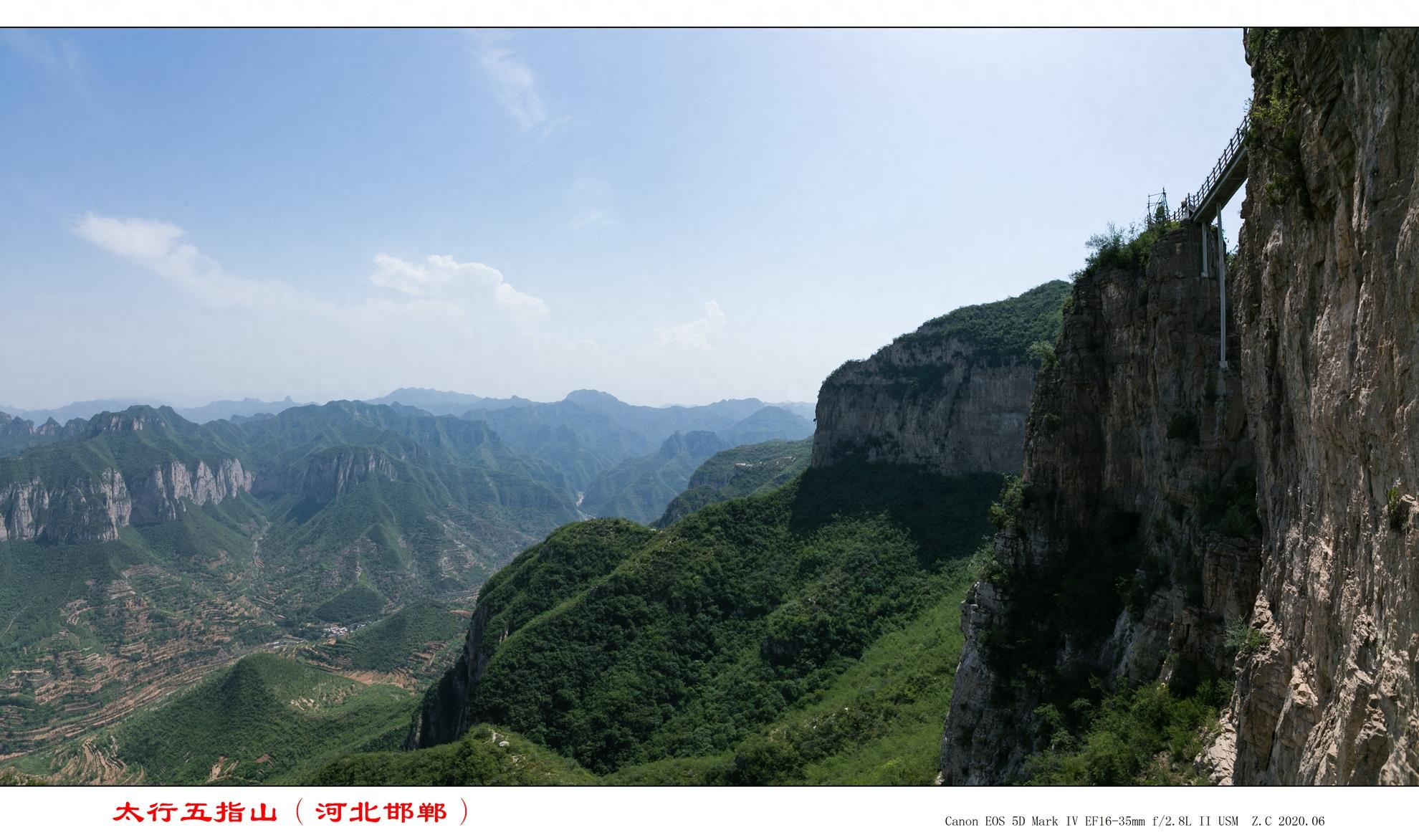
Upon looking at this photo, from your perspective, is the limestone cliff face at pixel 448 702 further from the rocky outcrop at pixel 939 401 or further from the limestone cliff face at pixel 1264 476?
the limestone cliff face at pixel 1264 476

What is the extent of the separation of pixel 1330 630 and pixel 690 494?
185879 mm

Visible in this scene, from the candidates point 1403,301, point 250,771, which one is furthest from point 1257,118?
point 250,771

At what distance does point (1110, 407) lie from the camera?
2736cm

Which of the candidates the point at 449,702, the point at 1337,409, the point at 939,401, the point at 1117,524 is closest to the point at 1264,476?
the point at 1337,409

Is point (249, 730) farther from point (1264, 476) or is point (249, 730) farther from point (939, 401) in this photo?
point (1264, 476)

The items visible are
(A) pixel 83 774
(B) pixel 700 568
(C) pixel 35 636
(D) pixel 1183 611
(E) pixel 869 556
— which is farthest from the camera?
(C) pixel 35 636

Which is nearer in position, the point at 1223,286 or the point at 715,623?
the point at 1223,286

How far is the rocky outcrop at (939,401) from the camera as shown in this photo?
70125 mm

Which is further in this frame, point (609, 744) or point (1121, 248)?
point (609, 744)

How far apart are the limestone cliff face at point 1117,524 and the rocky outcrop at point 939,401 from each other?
1602 inches

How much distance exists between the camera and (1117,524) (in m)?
27.2

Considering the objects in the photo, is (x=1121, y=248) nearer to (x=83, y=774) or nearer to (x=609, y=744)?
(x=609, y=744)

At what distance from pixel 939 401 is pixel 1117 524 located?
51.3 metres

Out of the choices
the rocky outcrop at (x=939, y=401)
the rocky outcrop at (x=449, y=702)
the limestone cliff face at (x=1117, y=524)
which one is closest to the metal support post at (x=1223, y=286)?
the limestone cliff face at (x=1117, y=524)
